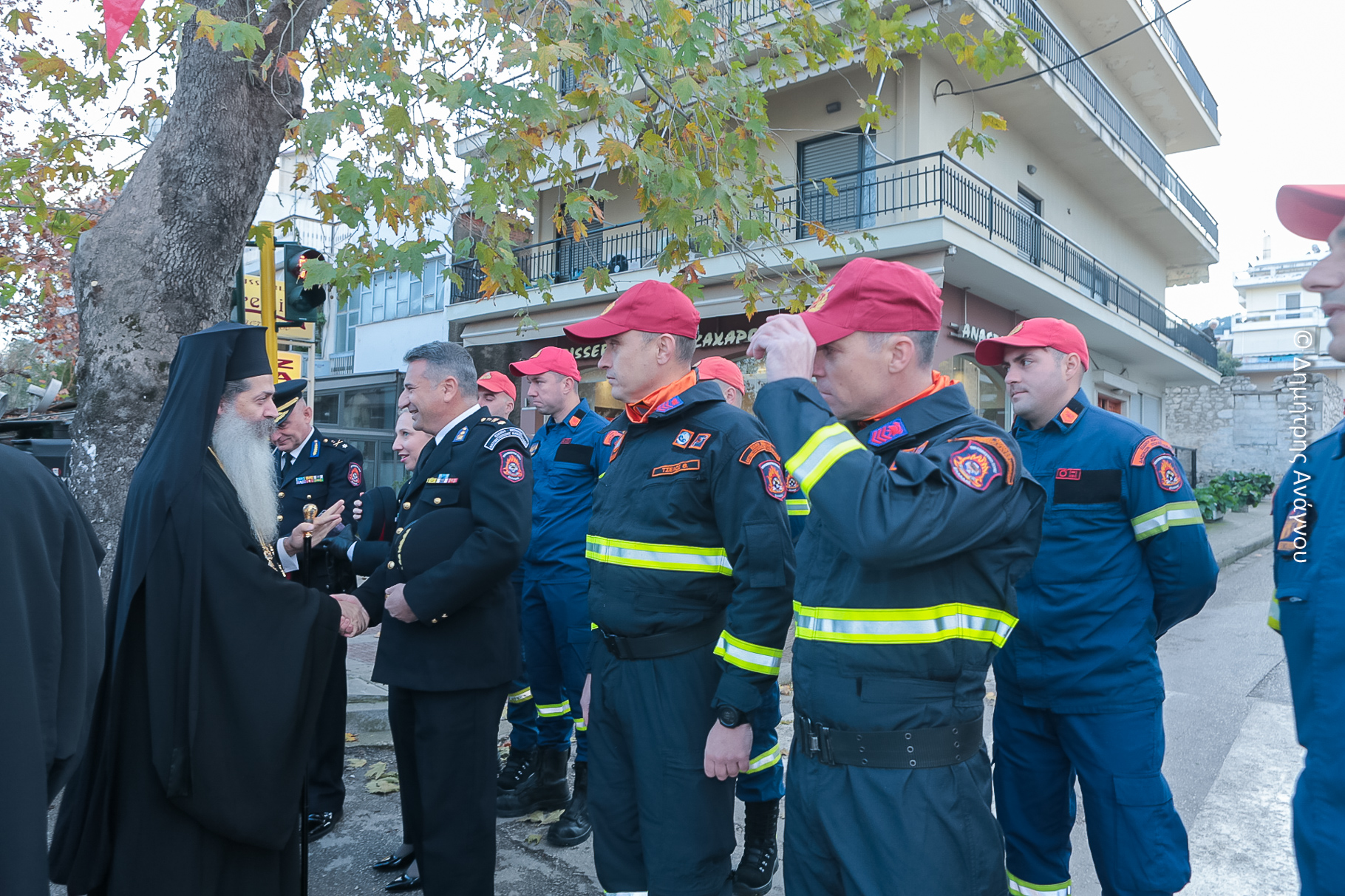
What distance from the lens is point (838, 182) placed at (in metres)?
14.5

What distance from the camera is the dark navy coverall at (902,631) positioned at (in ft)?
5.96

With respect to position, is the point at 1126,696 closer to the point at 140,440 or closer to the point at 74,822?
the point at 74,822

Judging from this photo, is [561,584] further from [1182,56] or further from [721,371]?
[1182,56]

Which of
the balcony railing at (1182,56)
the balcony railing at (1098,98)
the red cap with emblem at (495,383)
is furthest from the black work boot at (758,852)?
the balcony railing at (1182,56)

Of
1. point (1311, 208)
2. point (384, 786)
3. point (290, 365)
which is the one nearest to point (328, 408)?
point (290, 365)

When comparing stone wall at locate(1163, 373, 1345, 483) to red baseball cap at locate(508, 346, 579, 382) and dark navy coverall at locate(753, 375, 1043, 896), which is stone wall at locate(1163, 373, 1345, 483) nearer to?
red baseball cap at locate(508, 346, 579, 382)

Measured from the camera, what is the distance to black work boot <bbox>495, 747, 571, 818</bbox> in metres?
4.39

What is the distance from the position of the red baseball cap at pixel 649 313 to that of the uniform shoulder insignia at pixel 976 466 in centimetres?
130

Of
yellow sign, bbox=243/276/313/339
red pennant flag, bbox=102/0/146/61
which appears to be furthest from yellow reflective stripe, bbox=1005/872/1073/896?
yellow sign, bbox=243/276/313/339

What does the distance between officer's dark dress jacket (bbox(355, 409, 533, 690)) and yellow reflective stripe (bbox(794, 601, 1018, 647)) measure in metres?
1.56

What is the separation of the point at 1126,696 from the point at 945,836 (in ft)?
4.25

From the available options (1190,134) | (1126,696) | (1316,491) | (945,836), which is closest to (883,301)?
(1316,491)

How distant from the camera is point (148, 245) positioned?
4.65 metres

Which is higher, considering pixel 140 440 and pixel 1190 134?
pixel 1190 134
